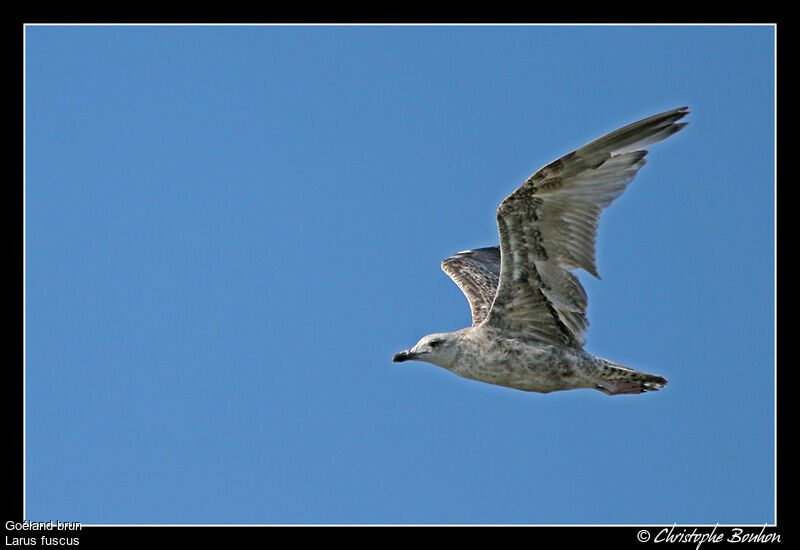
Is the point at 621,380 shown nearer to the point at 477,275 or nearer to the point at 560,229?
the point at 560,229

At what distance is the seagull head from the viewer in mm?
12438

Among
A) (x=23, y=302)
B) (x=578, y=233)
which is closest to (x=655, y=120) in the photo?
(x=578, y=233)

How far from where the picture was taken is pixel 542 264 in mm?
11953

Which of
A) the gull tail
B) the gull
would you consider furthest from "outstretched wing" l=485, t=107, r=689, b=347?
the gull tail

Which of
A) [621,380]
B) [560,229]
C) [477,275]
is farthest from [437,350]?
[477,275]

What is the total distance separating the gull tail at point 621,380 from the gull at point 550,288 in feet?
0.04

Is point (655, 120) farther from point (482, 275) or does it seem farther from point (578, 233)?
point (482, 275)

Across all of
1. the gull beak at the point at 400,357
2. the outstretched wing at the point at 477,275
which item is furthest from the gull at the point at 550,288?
the outstretched wing at the point at 477,275

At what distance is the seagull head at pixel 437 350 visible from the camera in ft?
40.8

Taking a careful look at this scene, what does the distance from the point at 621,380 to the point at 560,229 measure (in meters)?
2.12

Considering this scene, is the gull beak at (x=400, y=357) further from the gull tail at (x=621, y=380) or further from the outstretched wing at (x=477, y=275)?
the gull tail at (x=621, y=380)

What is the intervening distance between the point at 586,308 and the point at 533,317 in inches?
25.4

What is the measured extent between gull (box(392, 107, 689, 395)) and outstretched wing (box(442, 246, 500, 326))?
170 centimetres

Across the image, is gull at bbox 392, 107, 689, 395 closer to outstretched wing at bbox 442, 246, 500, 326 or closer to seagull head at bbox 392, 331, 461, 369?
seagull head at bbox 392, 331, 461, 369
